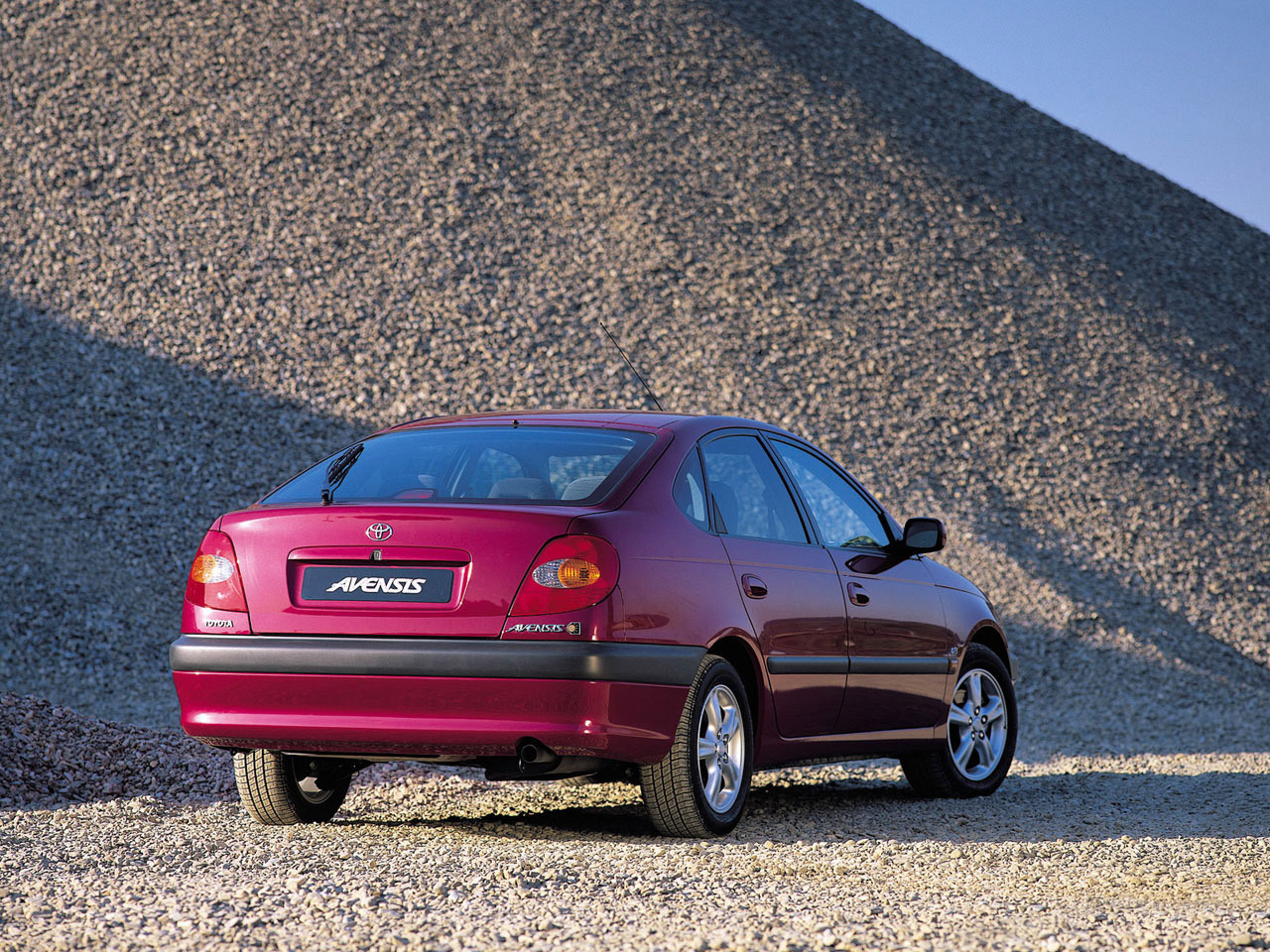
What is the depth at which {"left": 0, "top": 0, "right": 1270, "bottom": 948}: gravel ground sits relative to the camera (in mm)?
4523

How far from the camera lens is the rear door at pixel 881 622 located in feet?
19.8

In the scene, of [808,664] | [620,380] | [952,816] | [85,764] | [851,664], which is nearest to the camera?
[808,664]

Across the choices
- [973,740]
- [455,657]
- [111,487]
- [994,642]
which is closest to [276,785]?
[455,657]

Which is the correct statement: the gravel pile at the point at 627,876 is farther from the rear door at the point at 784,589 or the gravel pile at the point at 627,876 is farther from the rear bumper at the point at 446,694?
the rear door at the point at 784,589

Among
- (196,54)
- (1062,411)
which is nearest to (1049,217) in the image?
(1062,411)

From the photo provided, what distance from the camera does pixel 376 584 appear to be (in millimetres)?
4746

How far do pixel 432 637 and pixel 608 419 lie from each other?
1315mm

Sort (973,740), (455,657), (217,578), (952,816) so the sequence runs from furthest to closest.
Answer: (973,740) → (952,816) → (217,578) → (455,657)

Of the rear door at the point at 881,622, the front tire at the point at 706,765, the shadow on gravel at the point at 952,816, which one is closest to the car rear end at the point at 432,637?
the front tire at the point at 706,765

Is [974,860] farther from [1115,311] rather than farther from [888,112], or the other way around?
[888,112]

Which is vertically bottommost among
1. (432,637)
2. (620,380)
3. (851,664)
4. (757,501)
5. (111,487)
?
(851,664)

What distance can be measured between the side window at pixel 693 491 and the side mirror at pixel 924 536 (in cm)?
143

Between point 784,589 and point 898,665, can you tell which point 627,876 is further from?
point 898,665

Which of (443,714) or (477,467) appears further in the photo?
(477,467)
